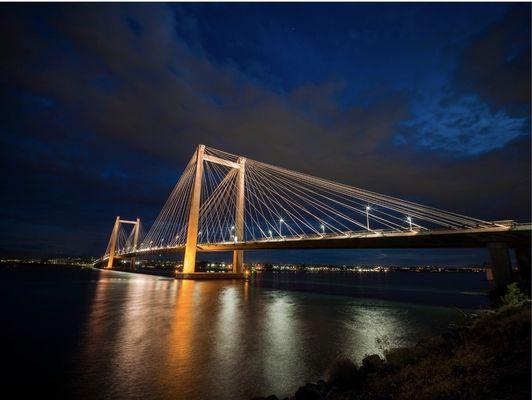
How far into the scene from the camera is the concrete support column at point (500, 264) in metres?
21.4

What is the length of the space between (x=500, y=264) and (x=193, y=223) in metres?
37.2

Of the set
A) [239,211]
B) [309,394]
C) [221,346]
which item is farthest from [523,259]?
[239,211]

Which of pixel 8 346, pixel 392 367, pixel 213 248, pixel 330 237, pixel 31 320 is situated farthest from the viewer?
pixel 213 248

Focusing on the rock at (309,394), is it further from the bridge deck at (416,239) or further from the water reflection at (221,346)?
the bridge deck at (416,239)

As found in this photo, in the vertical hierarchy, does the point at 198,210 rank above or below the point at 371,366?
above

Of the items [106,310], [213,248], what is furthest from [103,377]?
[213,248]

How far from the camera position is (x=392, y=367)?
752 centimetres

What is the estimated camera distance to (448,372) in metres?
6.20

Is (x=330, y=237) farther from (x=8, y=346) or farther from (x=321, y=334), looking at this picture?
(x=8, y=346)

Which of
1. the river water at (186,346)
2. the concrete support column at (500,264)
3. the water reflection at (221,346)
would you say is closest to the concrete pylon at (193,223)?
the river water at (186,346)

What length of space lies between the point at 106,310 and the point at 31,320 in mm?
4592

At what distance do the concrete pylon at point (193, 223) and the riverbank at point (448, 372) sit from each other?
132 ft

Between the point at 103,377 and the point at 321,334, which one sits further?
the point at 321,334

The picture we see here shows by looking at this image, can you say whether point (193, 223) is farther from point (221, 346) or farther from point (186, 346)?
point (221, 346)
